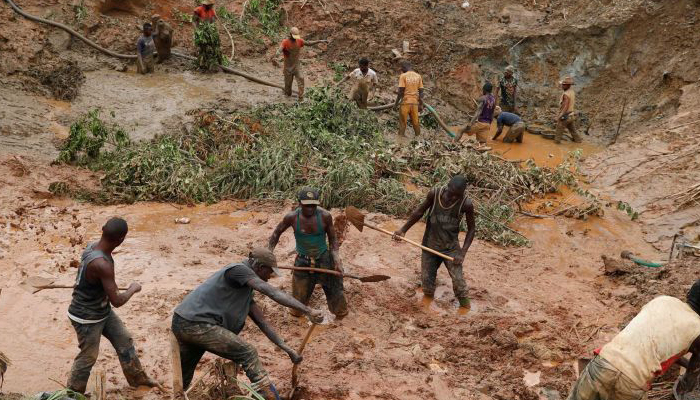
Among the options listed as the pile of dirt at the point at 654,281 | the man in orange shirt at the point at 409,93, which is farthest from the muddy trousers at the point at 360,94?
the pile of dirt at the point at 654,281

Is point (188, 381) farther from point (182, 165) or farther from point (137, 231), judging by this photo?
point (182, 165)

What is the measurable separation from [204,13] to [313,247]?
8362 millimetres

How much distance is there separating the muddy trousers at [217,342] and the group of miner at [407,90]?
8.12 m

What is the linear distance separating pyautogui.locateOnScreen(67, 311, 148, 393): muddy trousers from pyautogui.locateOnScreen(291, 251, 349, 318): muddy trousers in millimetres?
1816

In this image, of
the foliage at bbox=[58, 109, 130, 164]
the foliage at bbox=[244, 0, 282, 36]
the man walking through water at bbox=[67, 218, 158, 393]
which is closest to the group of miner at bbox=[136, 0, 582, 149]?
the foliage at bbox=[244, 0, 282, 36]

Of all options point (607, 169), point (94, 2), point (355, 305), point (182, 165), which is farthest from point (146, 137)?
point (607, 169)

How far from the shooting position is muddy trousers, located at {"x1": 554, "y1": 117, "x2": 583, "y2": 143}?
13.4 m

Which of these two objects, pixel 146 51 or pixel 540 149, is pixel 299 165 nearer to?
pixel 146 51

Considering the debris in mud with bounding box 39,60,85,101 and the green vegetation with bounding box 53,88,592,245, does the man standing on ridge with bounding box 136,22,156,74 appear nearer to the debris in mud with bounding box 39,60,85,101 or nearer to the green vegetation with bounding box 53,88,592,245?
the debris in mud with bounding box 39,60,85,101

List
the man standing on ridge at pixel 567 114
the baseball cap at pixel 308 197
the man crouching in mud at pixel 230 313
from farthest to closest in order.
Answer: the man standing on ridge at pixel 567 114
the baseball cap at pixel 308 197
the man crouching in mud at pixel 230 313

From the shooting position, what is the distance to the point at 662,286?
25.4 feet

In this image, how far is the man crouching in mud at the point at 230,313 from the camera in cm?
499

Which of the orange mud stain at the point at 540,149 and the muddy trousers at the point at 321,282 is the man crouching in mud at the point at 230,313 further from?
the orange mud stain at the point at 540,149

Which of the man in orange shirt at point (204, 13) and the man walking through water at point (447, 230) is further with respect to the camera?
the man in orange shirt at point (204, 13)
